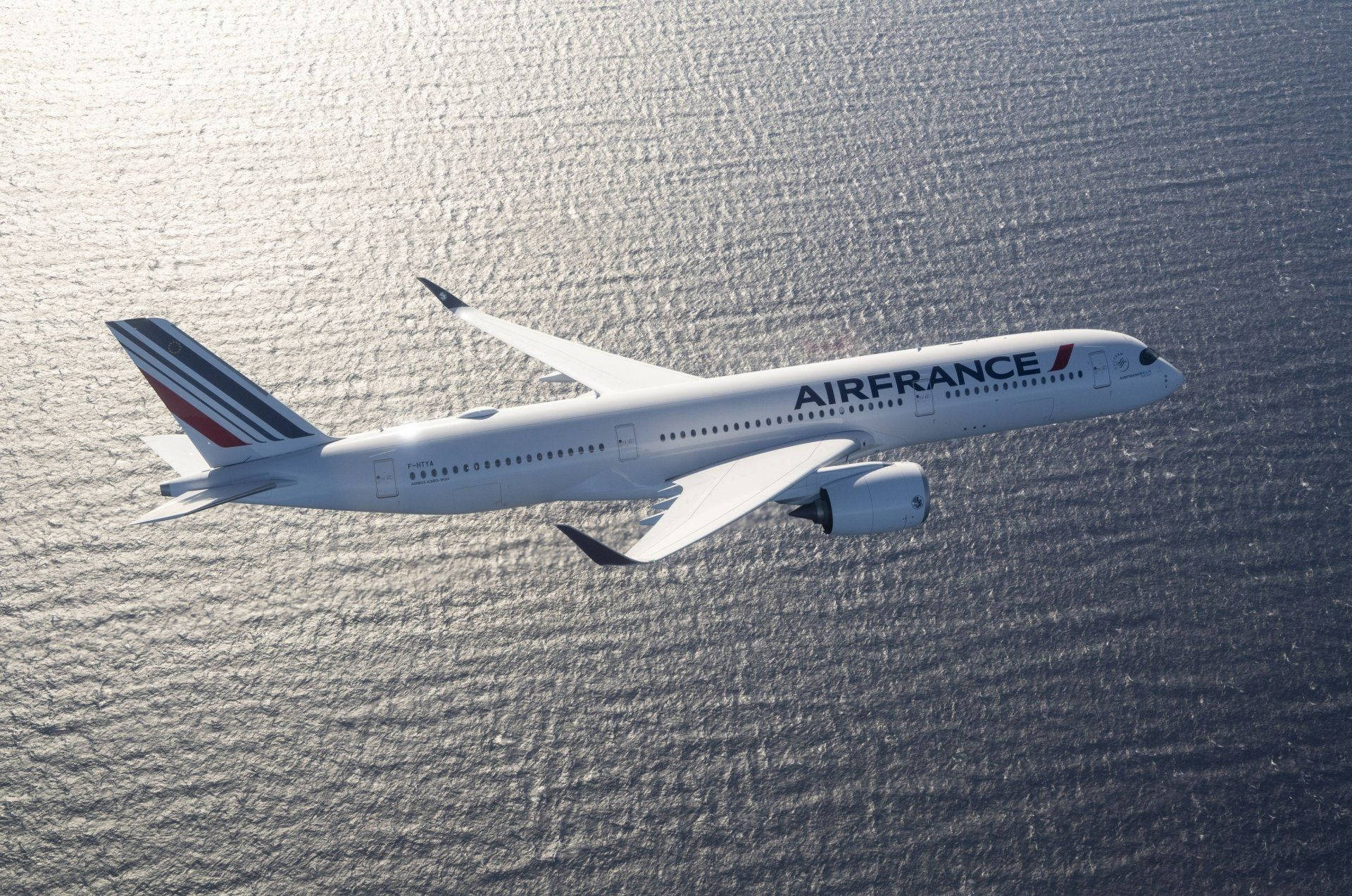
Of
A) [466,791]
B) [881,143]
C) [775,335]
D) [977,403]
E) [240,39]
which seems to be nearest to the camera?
[466,791]

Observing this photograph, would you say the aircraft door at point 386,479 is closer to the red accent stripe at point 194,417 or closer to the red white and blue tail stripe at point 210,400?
the red white and blue tail stripe at point 210,400

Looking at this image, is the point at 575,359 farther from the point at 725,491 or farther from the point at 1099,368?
the point at 1099,368

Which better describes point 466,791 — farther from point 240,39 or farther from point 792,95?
point 240,39

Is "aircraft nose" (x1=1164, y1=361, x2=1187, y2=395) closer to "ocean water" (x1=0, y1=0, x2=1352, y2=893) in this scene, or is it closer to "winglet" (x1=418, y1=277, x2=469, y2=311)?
"ocean water" (x1=0, y1=0, x2=1352, y2=893)

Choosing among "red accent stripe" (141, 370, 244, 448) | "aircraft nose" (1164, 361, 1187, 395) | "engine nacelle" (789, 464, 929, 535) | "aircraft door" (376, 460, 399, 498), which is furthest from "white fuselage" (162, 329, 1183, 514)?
"aircraft nose" (1164, 361, 1187, 395)

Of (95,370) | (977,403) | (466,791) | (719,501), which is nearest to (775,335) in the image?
(977,403)

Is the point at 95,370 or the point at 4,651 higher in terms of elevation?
the point at 95,370

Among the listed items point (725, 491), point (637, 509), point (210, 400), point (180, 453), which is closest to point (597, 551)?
point (725, 491)
